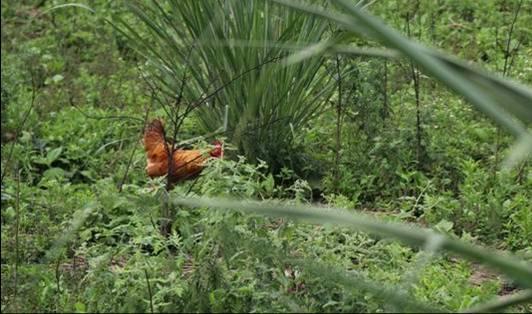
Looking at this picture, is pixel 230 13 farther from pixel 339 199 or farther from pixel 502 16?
pixel 502 16

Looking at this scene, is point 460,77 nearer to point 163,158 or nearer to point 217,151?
point 217,151

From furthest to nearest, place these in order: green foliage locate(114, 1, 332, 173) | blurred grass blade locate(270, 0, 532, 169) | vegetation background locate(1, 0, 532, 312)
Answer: green foliage locate(114, 1, 332, 173) < vegetation background locate(1, 0, 532, 312) < blurred grass blade locate(270, 0, 532, 169)

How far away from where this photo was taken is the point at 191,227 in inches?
150

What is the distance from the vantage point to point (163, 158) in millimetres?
4645

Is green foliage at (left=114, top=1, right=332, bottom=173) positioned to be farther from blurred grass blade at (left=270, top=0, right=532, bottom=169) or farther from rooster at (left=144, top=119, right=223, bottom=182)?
blurred grass blade at (left=270, top=0, right=532, bottom=169)

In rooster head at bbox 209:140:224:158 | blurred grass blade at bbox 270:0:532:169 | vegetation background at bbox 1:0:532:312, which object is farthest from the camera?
rooster head at bbox 209:140:224:158

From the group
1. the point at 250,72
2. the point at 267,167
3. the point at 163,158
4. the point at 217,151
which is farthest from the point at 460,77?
the point at 250,72

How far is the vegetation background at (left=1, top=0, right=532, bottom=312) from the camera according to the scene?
10.6 ft

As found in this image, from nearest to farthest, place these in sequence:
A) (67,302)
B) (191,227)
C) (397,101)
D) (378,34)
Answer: (378,34) → (67,302) → (191,227) → (397,101)

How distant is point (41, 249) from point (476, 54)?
3.35 metres

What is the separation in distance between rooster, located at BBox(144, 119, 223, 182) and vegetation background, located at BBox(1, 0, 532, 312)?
98 mm

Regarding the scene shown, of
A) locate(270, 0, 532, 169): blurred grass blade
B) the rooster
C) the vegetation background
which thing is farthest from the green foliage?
locate(270, 0, 532, 169): blurred grass blade

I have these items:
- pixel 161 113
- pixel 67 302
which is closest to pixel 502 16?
pixel 161 113

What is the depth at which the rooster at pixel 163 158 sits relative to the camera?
4.48 metres
